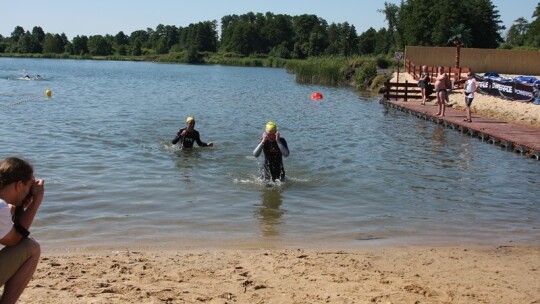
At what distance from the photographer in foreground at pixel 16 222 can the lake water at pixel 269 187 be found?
119 inches

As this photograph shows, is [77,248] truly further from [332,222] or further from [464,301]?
[464,301]

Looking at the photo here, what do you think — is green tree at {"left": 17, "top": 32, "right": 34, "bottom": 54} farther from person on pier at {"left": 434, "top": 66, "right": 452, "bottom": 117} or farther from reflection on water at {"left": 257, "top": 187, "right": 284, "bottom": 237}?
reflection on water at {"left": 257, "top": 187, "right": 284, "bottom": 237}

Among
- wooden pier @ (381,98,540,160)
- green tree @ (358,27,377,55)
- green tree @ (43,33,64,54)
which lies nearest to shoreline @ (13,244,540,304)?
wooden pier @ (381,98,540,160)

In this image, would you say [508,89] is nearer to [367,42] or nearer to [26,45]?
[367,42]

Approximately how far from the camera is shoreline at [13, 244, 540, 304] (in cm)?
Result: 552

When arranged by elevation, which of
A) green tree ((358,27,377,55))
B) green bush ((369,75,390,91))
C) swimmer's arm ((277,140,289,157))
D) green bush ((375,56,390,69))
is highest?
green tree ((358,27,377,55))

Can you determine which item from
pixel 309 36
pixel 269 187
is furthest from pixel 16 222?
pixel 309 36

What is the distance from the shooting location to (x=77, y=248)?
7.48 m

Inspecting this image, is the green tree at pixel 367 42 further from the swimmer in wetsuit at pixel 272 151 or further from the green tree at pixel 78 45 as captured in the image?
the swimmer in wetsuit at pixel 272 151

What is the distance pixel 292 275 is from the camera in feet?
20.5

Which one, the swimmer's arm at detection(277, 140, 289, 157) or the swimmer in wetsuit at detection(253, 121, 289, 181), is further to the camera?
the swimmer in wetsuit at detection(253, 121, 289, 181)

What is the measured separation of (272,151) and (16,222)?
7032 millimetres

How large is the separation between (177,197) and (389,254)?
4.50 meters

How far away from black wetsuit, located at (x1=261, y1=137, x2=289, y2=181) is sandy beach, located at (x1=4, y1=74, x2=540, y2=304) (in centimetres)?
354
